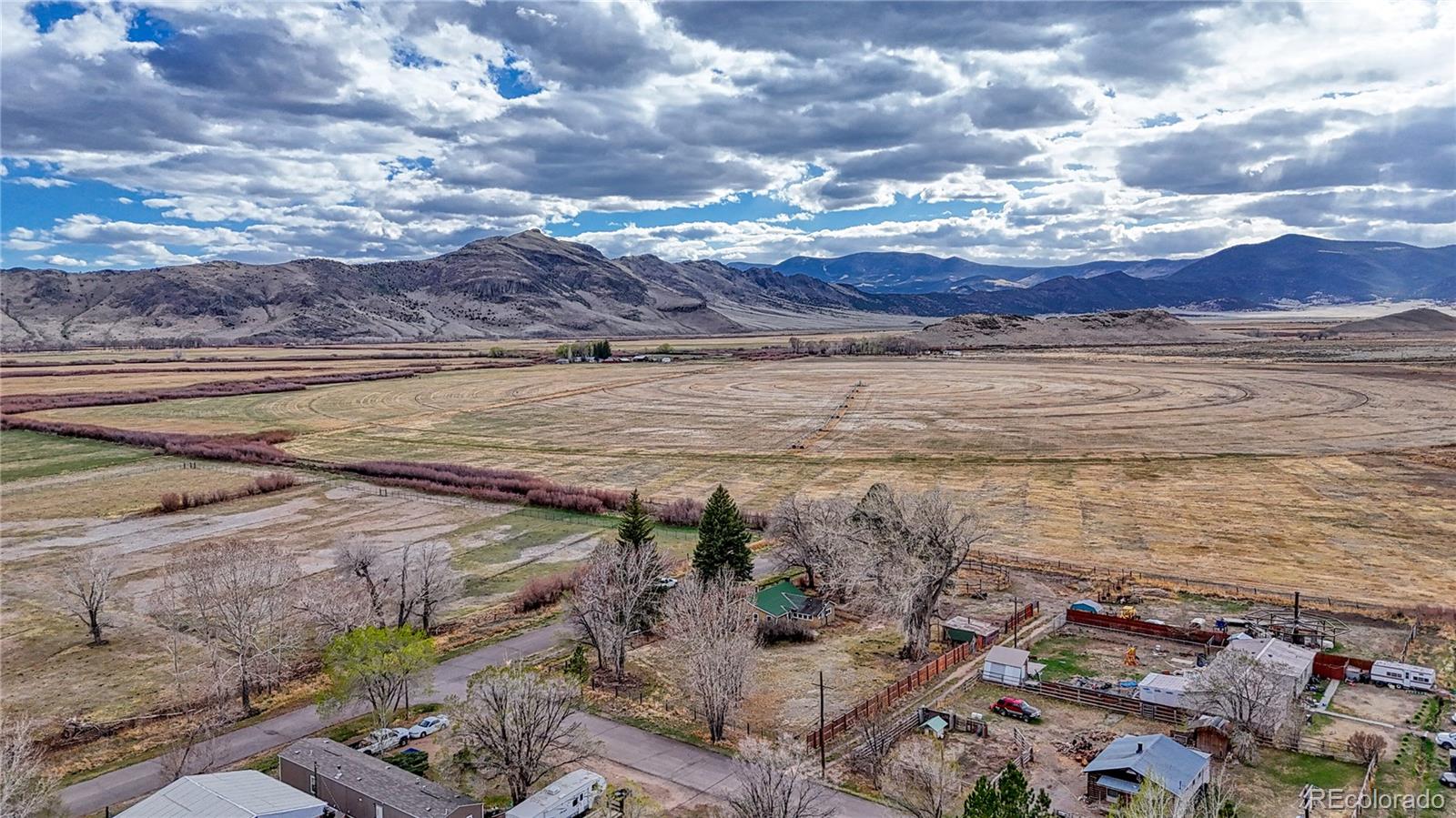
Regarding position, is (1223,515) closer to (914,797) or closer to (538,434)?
(914,797)

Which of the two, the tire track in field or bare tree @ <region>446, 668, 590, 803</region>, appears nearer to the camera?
bare tree @ <region>446, 668, 590, 803</region>

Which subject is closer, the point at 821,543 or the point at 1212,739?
the point at 1212,739

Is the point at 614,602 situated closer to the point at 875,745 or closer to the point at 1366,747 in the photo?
the point at 875,745

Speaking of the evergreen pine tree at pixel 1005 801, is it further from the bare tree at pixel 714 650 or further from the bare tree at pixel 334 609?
the bare tree at pixel 334 609

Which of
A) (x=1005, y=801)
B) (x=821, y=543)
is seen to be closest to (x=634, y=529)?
(x=821, y=543)

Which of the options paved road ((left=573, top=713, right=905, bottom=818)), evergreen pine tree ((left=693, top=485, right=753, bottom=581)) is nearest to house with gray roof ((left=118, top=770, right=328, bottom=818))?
paved road ((left=573, top=713, right=905, bottom=818))

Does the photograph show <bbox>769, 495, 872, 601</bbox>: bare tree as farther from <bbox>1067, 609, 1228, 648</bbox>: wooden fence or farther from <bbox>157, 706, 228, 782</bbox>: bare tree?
<bbox>157, 706, 228, 782</bbox>: bare tree
